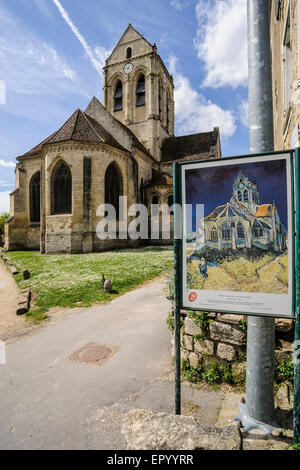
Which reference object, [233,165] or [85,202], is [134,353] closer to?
[233,165]

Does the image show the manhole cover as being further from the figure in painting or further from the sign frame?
the figure in painting

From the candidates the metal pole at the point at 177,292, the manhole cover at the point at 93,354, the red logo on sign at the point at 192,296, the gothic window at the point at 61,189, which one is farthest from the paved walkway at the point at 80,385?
the gothic window at the point at 61,189

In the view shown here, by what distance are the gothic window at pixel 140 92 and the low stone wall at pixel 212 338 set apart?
3306 cm

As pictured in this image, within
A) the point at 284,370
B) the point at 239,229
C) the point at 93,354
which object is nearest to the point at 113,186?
the point at 93,354

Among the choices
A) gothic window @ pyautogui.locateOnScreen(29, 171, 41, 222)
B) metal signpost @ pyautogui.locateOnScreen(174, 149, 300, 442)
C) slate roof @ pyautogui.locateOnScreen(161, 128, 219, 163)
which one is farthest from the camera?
slate roof @ pyautogui.locateOnScreen(161, 128, 219, 163)

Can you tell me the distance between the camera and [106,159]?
20.1 metres

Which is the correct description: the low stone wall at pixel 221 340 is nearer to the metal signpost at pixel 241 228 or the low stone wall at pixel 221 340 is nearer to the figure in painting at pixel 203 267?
the metal signpost at pixel 241 228

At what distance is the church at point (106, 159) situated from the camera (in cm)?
1917

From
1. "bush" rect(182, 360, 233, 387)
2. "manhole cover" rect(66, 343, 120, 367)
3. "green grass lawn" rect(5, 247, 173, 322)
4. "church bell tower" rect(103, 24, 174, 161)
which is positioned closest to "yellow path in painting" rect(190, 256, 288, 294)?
"bush" rect(182, 360, 233, 387)

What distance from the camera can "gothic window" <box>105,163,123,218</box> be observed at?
20828 mm

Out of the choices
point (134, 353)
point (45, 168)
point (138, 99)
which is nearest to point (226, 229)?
point (134, 353)

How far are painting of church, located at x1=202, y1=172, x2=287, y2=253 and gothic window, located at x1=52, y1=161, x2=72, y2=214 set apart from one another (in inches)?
733

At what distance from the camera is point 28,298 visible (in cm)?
766

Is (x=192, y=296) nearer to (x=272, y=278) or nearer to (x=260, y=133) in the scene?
(x=272, y=278)
